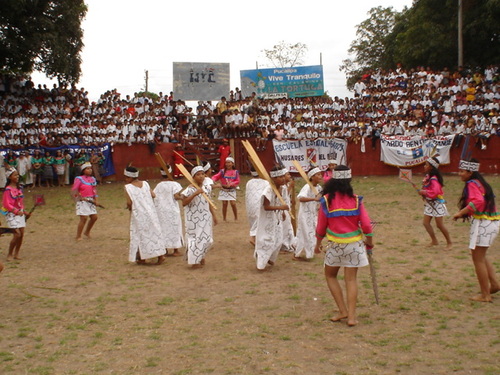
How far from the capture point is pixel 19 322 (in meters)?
7.10

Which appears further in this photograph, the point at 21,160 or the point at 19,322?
the point at 21,160

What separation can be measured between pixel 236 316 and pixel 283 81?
114 ft

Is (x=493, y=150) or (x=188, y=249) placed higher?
(x=493, y=150)

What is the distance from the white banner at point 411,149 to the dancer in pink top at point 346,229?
18.3 metres

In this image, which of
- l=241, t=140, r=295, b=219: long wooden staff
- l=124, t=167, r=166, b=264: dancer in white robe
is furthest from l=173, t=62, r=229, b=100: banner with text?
l=241, t=140, r=295, b=219: long wooden staff

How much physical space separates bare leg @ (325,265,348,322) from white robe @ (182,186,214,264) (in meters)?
3.40

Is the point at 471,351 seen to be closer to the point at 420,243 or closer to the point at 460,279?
the point at 460,279

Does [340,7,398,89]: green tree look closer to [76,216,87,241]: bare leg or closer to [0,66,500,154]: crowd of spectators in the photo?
[0,66,500,154]: crowd of spectators

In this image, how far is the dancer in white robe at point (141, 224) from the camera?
1001 centimetres

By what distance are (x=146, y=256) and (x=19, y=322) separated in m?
3.12

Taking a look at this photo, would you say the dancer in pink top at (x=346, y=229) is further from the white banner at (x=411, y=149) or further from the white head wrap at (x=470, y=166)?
the white banner at (x=411, y=149)

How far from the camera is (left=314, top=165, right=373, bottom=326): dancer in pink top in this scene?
655 cm

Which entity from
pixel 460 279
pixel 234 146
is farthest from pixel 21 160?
pixel 460 279

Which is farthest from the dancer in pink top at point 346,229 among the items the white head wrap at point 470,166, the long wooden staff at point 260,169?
the long wooden staff at point 260,169
